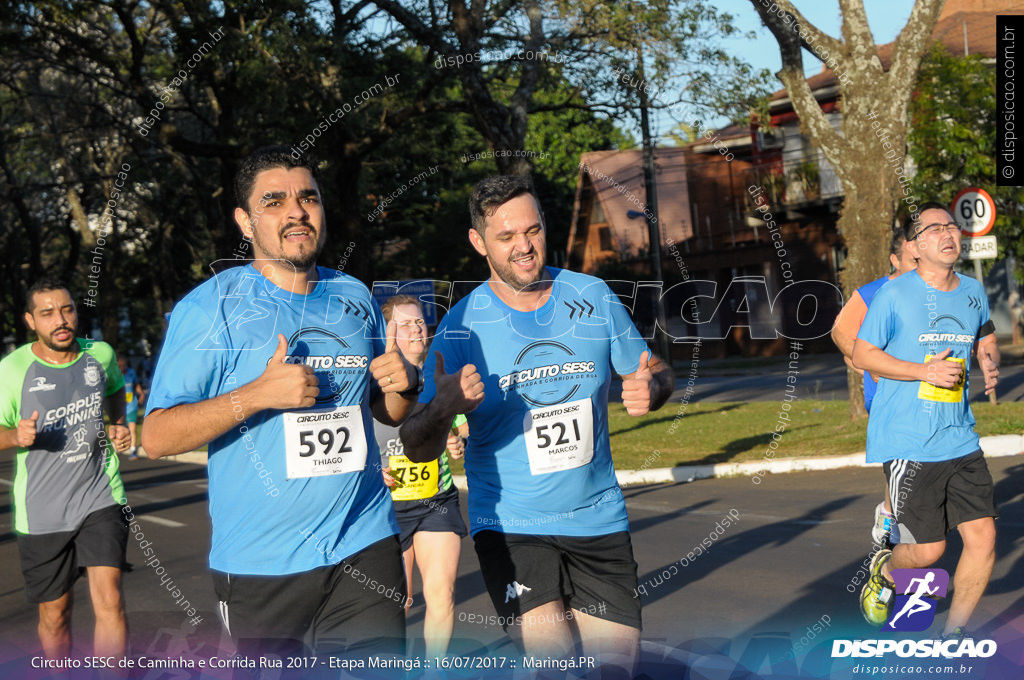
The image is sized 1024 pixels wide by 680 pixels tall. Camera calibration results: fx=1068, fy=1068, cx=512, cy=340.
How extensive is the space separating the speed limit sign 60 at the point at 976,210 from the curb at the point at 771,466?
275cm

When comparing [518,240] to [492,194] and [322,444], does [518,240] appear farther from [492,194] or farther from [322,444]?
[322,444]

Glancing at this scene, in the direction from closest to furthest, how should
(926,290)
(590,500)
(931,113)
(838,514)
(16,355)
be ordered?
(590,500) → (926,290) → (16,355) → (838,514) → (931,113)

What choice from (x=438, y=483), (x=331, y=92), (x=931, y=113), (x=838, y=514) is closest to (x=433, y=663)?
(x=438, y=483)

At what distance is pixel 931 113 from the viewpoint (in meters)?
25.2

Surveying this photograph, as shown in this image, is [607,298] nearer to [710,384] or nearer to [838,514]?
[838,514]

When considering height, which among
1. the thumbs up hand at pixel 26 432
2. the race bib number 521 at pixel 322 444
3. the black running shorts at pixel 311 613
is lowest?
the black running shorts at pixel 311 613

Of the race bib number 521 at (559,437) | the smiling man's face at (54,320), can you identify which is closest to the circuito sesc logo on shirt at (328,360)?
the race bib number 521 at (559,437)

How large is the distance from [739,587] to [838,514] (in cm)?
249

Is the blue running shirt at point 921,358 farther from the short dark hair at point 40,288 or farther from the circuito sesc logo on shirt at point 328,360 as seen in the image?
the short dark hair at point 40,288

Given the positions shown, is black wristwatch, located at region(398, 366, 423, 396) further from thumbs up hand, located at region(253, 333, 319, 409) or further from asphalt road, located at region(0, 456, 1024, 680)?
asphalt road, located at region(0, 456, 1024, 680)

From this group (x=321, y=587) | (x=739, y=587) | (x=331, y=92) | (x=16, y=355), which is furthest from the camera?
(x=331, y=92)

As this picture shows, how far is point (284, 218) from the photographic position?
11.1 ft

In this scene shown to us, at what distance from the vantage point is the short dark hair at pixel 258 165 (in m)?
3.44

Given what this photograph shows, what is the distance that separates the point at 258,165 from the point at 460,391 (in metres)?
0.98
